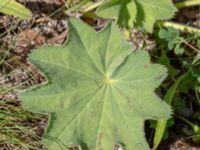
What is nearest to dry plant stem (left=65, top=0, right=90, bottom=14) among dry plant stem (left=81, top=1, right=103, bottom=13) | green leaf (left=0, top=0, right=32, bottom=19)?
dry plant stem (left=81, top=1, right=103, bottom=13)

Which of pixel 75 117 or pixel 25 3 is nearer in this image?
pixel 75 117

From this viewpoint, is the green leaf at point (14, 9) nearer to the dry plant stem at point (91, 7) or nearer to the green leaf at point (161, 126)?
the dry plant stem at point (91, 7)

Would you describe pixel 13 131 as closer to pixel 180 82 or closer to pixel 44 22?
pixel 44 22

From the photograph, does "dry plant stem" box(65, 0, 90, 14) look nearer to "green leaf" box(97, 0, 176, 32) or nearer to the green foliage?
"green leaf" box(97, 0, 176, 32)

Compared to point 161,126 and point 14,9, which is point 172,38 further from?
point 14,9

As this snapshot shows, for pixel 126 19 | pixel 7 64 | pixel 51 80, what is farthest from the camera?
pixel 7 64

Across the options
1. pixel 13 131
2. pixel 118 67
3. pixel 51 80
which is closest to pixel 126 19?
pixel 118 67
